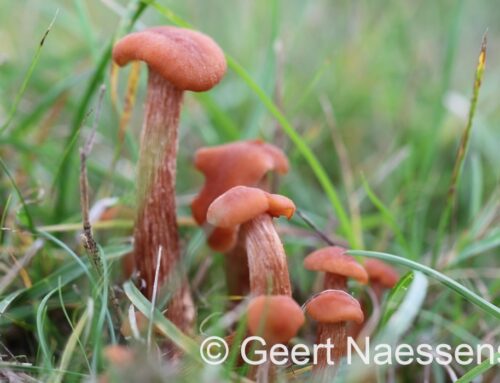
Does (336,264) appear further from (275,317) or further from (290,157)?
(290,157)

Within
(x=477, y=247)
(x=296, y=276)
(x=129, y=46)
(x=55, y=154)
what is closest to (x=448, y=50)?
(x=477, y=247)

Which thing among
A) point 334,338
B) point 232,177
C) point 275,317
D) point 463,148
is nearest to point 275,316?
point 275,317

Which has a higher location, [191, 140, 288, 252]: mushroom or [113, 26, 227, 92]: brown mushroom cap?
[113, 26, 227, 92]: brown mushroom cap

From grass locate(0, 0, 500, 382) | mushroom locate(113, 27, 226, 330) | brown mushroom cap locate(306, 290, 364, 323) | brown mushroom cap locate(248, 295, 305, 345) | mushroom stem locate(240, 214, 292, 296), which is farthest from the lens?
mushroom locate(113, 27, 226, 330)

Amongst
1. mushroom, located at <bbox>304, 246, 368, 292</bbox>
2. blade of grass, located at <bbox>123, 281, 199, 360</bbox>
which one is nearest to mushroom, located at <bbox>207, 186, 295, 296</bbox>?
mushroom, located at <bbox>304, 246, 368, 292</bbox>

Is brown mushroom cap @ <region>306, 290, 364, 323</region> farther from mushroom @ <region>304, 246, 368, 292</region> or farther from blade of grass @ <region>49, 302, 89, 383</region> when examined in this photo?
blade of grass @ <region>49, 302, 89, 383</region>

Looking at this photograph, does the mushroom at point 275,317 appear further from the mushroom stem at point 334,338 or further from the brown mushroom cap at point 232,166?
the brown mushroom cap at point 232,166
